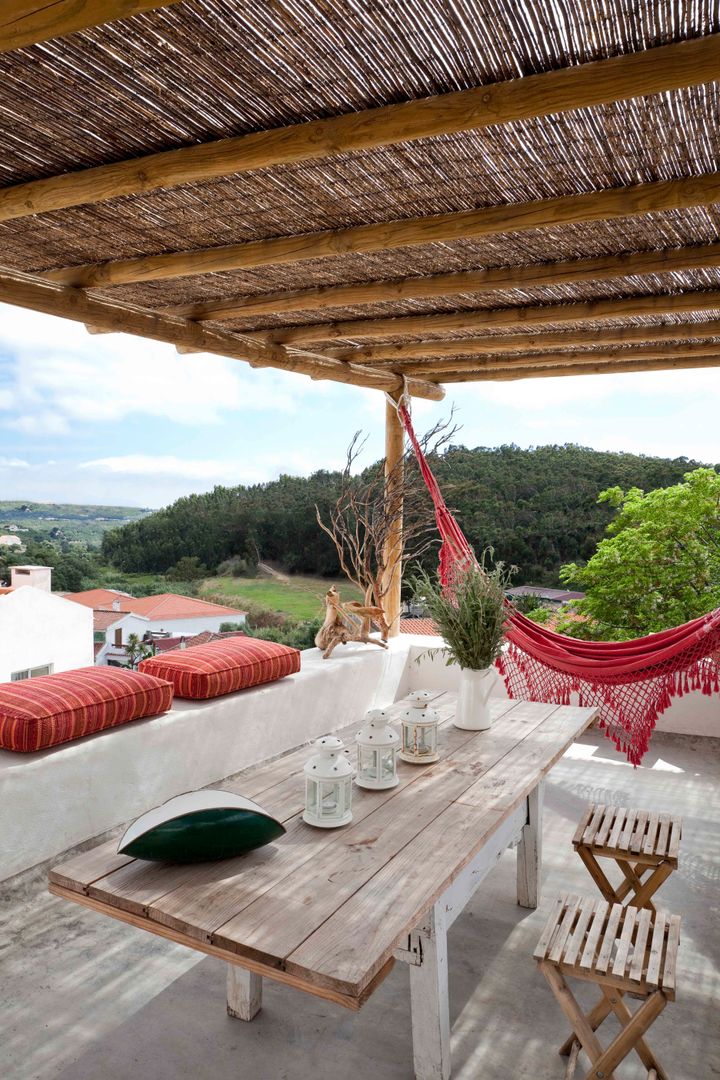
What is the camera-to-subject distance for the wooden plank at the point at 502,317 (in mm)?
2912

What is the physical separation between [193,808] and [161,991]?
2.62 ft

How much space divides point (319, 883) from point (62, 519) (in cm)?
320

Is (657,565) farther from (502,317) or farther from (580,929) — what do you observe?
(580,929)

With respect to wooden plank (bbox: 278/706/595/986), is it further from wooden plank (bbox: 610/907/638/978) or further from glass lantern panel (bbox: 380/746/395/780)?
wooden plank (bbox: 610/907/638/978)

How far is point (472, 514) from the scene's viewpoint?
18.8ft

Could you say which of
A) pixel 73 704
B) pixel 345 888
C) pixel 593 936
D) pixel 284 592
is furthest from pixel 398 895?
pixel 284 592

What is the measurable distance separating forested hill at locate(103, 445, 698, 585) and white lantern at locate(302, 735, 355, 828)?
262 centimetres

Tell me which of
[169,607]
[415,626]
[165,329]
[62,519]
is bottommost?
[415,626]

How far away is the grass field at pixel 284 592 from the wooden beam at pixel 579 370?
1.28m

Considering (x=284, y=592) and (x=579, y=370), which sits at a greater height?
(x=579, y=370)

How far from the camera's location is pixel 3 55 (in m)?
1.54

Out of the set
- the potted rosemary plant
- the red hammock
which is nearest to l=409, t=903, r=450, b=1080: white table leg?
the potted rosemary plant

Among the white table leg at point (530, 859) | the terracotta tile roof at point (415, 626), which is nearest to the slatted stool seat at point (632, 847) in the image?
A: the white table leg at point (530, 859)

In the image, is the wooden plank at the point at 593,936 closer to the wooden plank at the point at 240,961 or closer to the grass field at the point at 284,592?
the wooden plank at the point at 240,961
